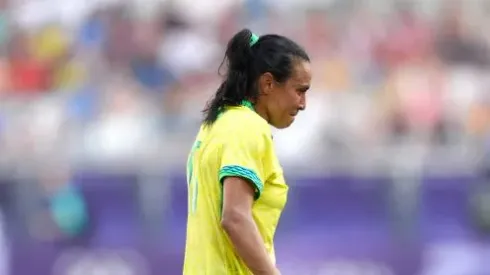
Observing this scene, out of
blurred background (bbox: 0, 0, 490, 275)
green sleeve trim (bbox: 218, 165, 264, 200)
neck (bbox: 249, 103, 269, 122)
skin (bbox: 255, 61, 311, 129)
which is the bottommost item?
green sleeve trim (bbox: 218, 165, 264, 200)

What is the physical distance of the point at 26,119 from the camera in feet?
34.3

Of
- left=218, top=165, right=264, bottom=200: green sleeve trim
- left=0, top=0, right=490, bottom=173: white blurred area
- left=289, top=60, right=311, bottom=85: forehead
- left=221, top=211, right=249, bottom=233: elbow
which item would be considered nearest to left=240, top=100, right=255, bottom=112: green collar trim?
left=289, top=60, right=311, bottom=85: forehead

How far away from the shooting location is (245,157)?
11.4ft

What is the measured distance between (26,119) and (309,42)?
271cm

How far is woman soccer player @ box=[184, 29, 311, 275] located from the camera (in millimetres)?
3461

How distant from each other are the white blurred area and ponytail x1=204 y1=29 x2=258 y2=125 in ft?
20.0

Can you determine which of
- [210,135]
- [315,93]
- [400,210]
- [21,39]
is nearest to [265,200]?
[210,135]

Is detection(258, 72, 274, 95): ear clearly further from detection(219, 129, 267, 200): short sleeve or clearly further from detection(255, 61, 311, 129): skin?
detection(219, 129, 267, 200): short sleeve

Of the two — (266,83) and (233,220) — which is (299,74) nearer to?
(266,83)

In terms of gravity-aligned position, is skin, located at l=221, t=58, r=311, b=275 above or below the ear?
below

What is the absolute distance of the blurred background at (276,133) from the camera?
31.7 ft

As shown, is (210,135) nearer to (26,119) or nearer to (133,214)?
(133,214)

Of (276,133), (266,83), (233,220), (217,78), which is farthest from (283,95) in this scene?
(217,78)

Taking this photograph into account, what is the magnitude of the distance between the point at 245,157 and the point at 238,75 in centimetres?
32
